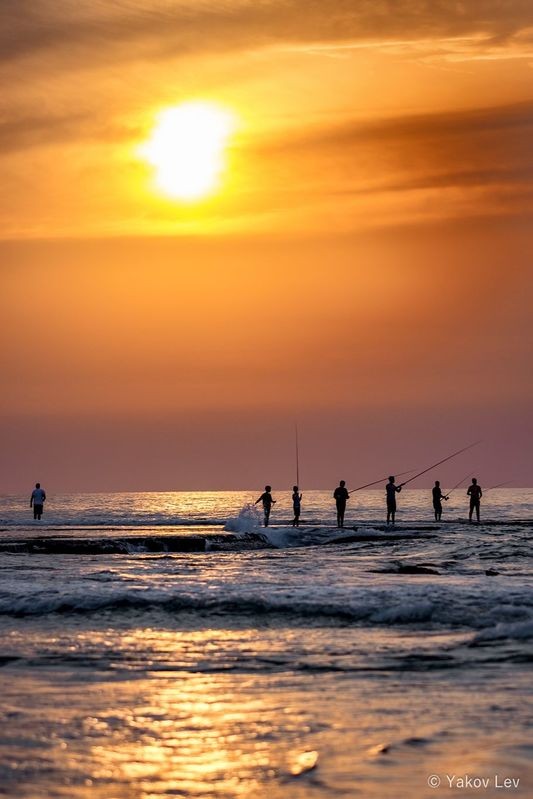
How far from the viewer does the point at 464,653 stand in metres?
11.8

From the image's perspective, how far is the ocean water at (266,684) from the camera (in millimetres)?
7289

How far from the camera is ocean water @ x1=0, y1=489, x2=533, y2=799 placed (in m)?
7.29

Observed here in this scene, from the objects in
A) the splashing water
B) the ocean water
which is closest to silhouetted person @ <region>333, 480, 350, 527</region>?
the splashing water

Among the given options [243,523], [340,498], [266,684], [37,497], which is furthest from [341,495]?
[266,684]

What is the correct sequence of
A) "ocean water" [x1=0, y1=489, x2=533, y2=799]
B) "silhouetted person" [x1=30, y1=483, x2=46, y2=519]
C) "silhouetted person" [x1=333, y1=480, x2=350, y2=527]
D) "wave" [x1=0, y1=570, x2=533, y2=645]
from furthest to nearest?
1. "silhouetted person" [x1=30, y1=483, x2=46, y2=519]
2. "silhouetted person" [x1=333, y1=480, x2=350, y2=527]
3. "wave" [x1=0, y1=570, x2=533, y2=645]
4. "ocean water" [x1=0, y1=489, x2=533, y2=799]

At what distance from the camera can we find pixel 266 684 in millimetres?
A: 10203

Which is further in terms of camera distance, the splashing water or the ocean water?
the splashing water

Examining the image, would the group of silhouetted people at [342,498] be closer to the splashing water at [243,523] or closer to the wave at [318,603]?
the splashing water at [243,523]

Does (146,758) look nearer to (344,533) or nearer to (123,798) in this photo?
(123,798)

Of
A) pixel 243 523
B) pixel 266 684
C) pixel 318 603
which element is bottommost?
→ pixel 266 684

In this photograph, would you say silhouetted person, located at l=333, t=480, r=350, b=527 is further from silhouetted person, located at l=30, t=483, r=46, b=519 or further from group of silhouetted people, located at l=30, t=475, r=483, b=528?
silhouetted person, located at l=30, t=483, r=46, b=519

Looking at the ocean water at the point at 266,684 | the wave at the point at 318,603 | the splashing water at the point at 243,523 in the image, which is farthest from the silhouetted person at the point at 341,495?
the wave at the point at 318,603

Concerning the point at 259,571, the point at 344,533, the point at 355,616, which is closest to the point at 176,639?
the point at 355,616

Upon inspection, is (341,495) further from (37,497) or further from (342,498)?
(37,497)
